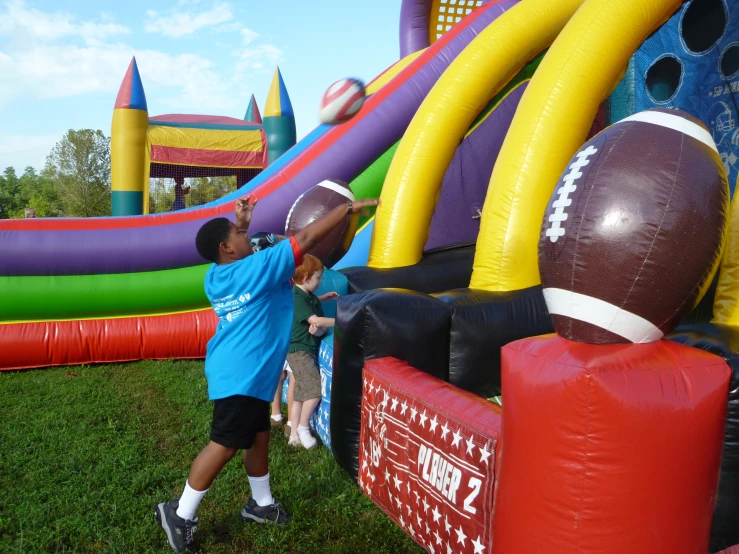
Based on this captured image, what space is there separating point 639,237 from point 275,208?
431 cm

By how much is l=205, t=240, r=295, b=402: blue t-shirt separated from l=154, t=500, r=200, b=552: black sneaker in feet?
1.53

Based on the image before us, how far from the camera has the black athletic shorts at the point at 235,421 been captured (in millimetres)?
2389

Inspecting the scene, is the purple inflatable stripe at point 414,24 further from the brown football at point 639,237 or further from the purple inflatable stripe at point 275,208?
the brown football at point 639,237

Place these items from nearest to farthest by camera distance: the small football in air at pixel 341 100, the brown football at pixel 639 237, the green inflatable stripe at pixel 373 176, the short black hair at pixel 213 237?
the brown football at pixel 639 237
the short black hair at pixel 213 237
the small football in air at pixel 341 100
the green inflatable stripe at pixel 373 176

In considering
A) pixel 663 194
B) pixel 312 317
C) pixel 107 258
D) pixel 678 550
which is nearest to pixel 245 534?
pixel 312 317

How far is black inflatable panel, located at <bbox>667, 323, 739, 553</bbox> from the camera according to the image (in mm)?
1637

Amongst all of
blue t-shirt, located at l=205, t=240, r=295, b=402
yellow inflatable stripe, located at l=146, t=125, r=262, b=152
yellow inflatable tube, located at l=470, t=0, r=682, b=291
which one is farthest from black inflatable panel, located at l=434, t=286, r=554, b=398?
yellow inflatable stripe, located at l=146, t=125, r=262, b=152

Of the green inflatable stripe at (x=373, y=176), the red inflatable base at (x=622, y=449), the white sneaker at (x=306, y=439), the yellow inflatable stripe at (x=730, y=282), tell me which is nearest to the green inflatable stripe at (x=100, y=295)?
the green inflatable stripe at (x=373, y=176)

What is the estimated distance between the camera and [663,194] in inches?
62.9

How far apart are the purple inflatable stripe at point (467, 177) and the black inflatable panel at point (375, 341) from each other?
255 centimetres

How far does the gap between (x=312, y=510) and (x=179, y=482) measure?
708 millimetres

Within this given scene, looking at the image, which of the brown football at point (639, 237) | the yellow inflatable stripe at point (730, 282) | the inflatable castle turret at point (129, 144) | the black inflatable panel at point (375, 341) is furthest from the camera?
the inflatable castle turret at point (129, 144)

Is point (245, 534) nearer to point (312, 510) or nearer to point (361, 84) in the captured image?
point (312, 510)

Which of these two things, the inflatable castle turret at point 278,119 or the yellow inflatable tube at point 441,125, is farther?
the inflatable castle turret at point 278,119
